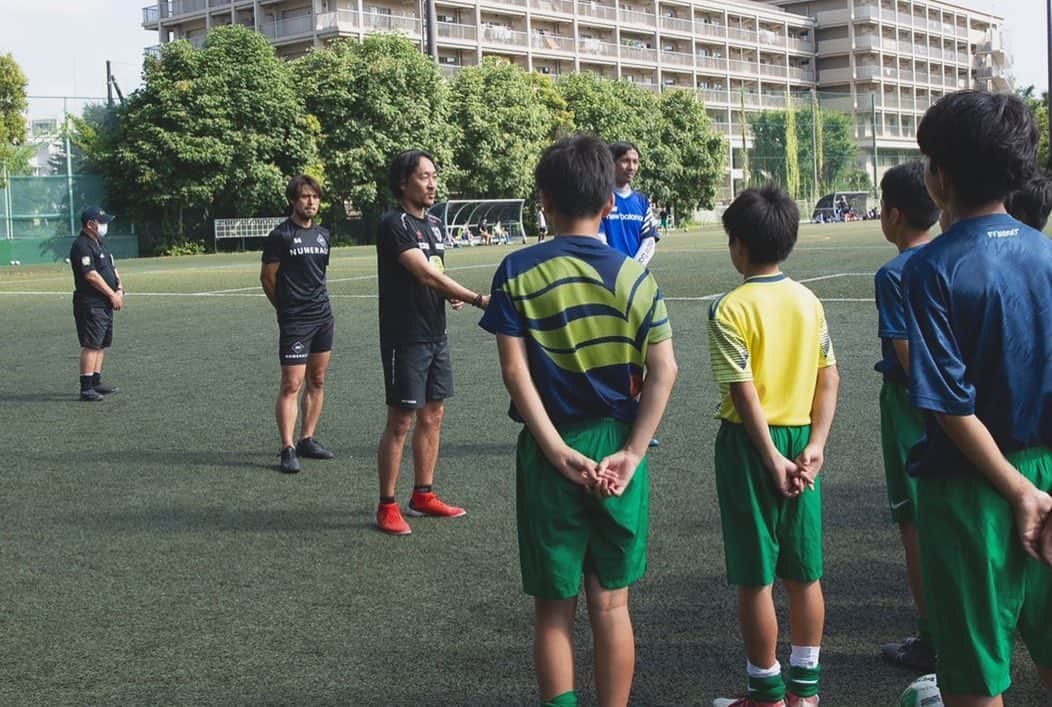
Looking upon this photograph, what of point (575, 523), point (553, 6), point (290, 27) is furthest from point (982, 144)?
point (553, 6)

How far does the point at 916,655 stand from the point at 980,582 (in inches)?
64.5

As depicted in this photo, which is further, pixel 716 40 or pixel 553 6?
pixel 716 40

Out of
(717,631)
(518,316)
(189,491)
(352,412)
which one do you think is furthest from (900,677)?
(352,412)

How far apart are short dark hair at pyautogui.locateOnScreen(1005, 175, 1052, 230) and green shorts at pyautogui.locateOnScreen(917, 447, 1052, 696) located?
1.28 metres

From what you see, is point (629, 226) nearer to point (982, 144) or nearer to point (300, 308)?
point (300, 308)

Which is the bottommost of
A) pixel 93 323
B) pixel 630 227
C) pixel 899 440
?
pixel 899 440

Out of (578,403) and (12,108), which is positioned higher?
(12,108)

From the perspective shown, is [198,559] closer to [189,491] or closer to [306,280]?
[189,491]

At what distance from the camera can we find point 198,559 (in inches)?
225

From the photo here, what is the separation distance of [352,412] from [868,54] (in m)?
110

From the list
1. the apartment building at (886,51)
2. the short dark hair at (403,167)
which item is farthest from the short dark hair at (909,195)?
the apartment building at (886,51)

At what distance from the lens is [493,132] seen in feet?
185

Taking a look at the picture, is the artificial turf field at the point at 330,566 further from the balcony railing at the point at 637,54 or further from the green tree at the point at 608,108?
the balcony railing at the point at 637,54

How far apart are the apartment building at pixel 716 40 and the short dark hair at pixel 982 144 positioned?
190ft
